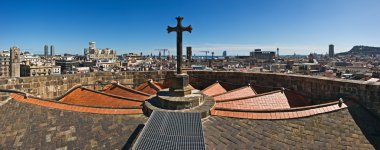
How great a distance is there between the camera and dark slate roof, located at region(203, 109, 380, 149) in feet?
16.0

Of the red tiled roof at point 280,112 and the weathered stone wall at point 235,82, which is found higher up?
the weathered stone wall at point 235,82

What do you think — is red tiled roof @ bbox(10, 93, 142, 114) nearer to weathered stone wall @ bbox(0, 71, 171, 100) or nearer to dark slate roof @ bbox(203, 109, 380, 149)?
weathered stone wall @ bbox(0, 71, 171, 100)

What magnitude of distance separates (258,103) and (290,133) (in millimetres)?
2083

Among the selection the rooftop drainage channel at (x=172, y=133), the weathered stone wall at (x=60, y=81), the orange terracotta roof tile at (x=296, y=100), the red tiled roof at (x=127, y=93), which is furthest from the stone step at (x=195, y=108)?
the weathered stone wall at (x=60, y=81)

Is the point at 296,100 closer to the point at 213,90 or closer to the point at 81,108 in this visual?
the point at 213,90

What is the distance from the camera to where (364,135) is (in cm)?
528

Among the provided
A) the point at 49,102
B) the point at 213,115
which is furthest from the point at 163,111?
the point at 49,102

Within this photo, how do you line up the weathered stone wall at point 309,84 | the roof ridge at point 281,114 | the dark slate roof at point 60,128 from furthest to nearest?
the weathered stone wall at point 309,84
the roof ridge at point 281,114
the dark slate roof at point 60,128

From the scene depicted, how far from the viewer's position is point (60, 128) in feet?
17.5

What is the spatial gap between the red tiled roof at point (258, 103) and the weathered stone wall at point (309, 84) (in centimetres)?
127

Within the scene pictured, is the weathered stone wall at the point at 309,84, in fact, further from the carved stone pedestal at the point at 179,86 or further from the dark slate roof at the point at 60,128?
the dark slate roof at the point at 60,128

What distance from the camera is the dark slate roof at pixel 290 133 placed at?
4887 mm

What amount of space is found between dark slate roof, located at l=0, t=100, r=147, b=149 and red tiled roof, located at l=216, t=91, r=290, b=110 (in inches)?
106

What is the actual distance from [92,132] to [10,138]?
1.73m
